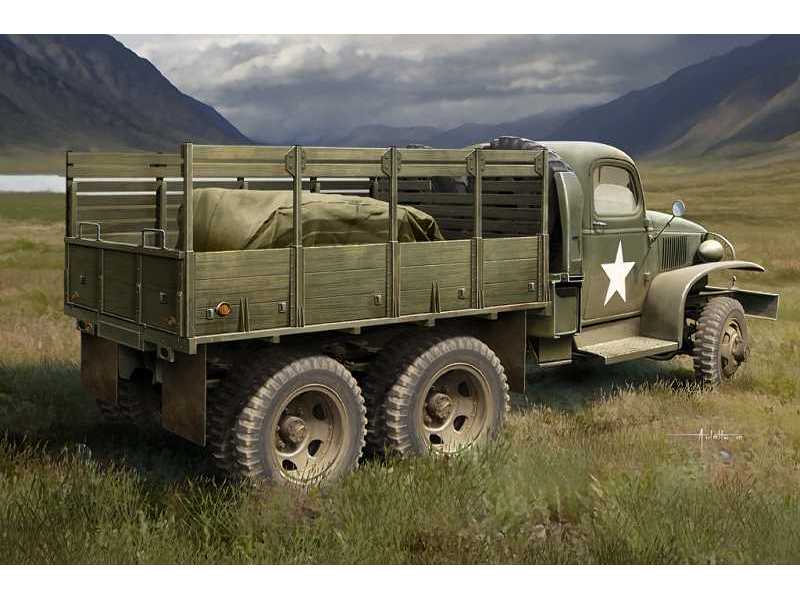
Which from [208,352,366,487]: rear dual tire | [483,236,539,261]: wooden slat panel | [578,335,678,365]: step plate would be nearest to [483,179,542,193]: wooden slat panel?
[483,236,539,261]: wooden slat panel

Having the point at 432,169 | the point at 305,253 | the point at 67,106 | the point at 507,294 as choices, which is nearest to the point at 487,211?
the point at 507,294

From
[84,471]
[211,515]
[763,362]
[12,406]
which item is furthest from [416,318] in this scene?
[763,362]

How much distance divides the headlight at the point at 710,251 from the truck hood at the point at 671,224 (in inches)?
8.8

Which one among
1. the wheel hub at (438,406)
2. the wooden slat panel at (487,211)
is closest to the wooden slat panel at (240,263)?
the wheel hub at (438,406)

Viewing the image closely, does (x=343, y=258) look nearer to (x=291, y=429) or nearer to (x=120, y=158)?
(x=291, y=429)

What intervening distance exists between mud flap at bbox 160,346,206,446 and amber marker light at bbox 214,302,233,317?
10.3 inches

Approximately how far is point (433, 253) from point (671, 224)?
381 cm

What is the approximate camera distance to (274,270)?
20.3 feet

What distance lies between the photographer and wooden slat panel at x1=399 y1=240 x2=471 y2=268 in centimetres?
685

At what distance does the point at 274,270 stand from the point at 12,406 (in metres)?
3.52

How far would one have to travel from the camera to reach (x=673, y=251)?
9.79m

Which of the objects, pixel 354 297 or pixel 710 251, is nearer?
pixel 354 297

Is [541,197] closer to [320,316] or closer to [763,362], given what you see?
[320,316]

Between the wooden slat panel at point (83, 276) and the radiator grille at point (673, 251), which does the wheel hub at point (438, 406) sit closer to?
the wooden slat panel at point (83, 276)
